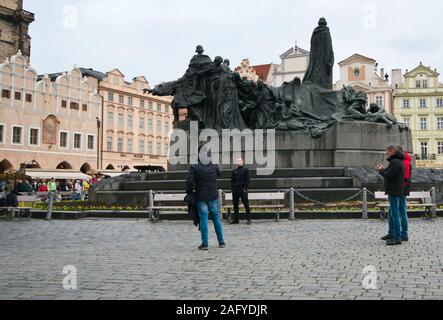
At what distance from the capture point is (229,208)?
1406 cm

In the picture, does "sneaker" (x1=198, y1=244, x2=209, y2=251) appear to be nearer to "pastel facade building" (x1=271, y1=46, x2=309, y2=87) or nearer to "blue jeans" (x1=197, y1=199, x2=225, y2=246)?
"blue jeans" (x1=197, y1=199, x2=225, y2=246)

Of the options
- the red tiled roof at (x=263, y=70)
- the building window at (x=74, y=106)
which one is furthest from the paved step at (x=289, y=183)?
the red tiled roof at (x=263, y=70)

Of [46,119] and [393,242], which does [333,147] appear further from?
[46,119]

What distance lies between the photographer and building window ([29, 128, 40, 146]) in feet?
170

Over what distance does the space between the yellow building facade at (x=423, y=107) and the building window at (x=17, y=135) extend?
44720 mm

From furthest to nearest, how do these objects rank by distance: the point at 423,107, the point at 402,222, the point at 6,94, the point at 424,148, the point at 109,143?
the point at 423,107 < the point at 424,148 < the point at 109,143 < the point at 6,94 < the point at 402,222

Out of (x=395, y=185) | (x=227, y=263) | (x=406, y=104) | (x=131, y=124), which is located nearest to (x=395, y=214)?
(x=395, y=185)

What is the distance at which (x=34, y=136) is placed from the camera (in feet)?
171

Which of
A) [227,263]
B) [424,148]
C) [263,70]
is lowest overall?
[227,263]

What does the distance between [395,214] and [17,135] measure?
155ft

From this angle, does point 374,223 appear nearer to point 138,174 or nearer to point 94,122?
point 138,174

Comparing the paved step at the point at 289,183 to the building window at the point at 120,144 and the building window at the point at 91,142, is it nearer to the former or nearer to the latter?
the building window at the point at 91,142

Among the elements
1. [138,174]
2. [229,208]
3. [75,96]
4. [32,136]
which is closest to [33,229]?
[229,208]

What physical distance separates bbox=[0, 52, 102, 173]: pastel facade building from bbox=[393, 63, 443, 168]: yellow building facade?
38.1 meters
